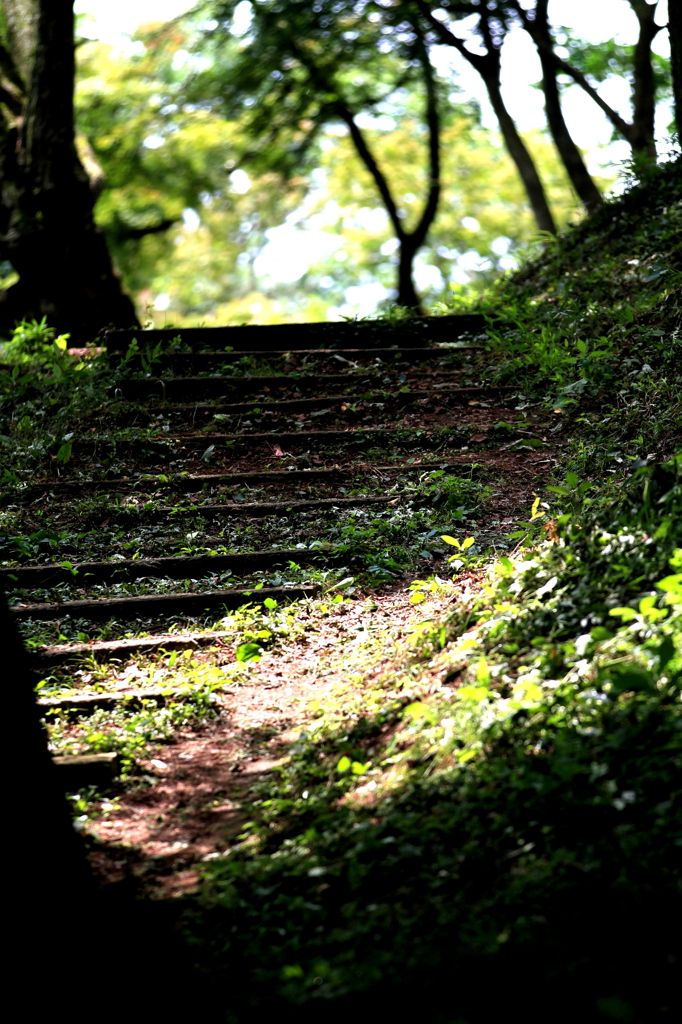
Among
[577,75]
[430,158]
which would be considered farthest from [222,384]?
[430,158]

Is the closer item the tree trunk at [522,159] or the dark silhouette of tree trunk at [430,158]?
the tree trunk at [522,159]

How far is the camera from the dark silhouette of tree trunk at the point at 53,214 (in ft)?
32.1

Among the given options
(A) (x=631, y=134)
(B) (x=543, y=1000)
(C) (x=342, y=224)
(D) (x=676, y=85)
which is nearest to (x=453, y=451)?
(D) (x=676, y=85)

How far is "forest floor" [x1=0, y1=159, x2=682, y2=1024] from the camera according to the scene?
249cm

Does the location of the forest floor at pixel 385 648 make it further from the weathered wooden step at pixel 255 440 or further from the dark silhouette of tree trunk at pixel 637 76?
the dark silhouette of tree trunk at pixel 637 76

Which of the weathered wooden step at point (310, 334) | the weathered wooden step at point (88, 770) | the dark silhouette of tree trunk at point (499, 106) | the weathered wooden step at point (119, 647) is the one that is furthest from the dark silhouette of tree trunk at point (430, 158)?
the weathered wooden step at point (88, 770)

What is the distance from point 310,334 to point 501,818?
20.4ft

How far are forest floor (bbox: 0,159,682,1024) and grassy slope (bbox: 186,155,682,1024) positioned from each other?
0.01 meters

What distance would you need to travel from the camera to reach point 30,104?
10.1 meters

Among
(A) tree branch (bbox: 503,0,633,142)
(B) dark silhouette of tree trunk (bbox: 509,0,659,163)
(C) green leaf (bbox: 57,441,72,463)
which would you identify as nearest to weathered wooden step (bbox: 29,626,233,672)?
(C) green leaf (bbox: 57,441,72,463)

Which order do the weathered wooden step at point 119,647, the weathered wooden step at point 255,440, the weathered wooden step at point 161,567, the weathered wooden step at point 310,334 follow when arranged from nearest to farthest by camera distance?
1. the weathered wooden step at point 119,647
2. the weathered wooden step at point 161,567
3. the weathered wooden step at point 255,440
4. the weathered wooden step at point 310,334

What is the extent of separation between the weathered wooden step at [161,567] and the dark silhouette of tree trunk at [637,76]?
8.04 m

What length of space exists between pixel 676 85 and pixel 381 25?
820cm

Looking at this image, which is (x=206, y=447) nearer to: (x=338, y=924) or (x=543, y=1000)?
(x=338, y=924)
